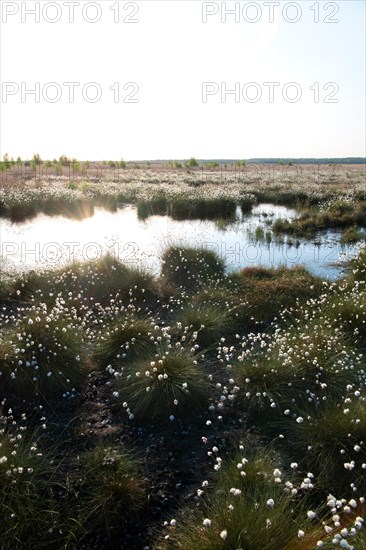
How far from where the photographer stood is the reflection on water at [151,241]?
14.0 metres

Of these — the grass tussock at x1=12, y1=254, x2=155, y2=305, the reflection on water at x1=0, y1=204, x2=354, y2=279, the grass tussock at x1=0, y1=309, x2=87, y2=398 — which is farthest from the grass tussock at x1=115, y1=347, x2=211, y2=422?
the reflection on water at x1=0, y1=204, x2=354, y2=279

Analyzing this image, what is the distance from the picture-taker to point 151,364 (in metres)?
6.18

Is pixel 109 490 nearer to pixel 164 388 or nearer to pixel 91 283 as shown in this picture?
pixel 164 388

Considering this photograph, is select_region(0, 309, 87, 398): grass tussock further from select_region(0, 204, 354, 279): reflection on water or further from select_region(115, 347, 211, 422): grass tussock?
select_region(0, 204, 354, 279): reflection on water

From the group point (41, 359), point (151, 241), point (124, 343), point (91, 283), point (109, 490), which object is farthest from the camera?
point (151, 241)

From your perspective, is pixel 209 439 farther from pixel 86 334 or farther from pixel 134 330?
pixel 86 334

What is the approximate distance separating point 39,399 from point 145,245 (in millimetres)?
11185

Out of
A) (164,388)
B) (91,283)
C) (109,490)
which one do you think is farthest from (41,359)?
(91,283)

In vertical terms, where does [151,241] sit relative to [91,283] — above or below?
above

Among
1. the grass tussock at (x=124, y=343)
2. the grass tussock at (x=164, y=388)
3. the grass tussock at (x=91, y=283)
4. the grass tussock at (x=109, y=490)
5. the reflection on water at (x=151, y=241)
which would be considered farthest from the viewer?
the reflection on water at (x=151, y=241)

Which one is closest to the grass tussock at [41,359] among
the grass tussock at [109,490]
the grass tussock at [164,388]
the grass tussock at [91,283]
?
the grass tussock at [164,388]

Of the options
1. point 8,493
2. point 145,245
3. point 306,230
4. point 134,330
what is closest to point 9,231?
point 145,245

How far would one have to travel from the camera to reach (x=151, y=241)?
710 inches

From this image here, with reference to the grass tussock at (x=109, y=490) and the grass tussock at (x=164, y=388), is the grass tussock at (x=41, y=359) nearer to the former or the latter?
the grass tussock at (x=164, y=388)
